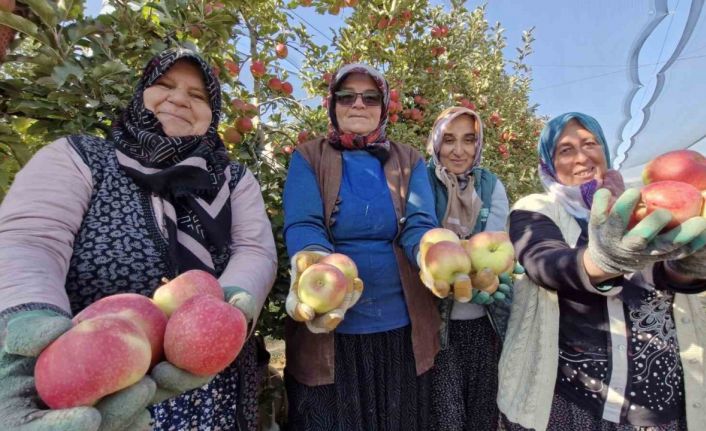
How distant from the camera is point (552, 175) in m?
1.47

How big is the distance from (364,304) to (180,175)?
2.24ft

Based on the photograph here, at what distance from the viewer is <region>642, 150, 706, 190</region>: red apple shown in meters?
1.01

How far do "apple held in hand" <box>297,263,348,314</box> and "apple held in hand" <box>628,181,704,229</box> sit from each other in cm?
69

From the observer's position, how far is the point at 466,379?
1.57m

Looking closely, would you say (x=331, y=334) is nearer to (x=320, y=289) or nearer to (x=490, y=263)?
(x=320, y=289)

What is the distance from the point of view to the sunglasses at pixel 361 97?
1.46m

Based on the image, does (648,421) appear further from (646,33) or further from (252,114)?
(646,33)

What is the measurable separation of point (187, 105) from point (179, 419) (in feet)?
2.86

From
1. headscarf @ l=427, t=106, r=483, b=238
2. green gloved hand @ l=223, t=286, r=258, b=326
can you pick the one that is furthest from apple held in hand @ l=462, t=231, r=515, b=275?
green gloved hand @ l=223, t=286, r=258, b=326

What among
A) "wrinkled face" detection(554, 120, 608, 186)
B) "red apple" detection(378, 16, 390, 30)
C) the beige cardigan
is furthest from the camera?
"red apple" detection(378, 16, 390, 30)

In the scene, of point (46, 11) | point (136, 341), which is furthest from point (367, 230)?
point (46, 11)

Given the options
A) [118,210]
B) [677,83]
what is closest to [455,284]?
[118,210]

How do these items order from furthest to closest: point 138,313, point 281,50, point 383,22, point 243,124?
point 383,22 → point 281,50 → point 243,124 → point 138,313

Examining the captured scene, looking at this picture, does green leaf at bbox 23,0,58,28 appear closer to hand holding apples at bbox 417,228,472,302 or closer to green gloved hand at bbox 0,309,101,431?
green gloved hand at bbox 0,309,101,431
